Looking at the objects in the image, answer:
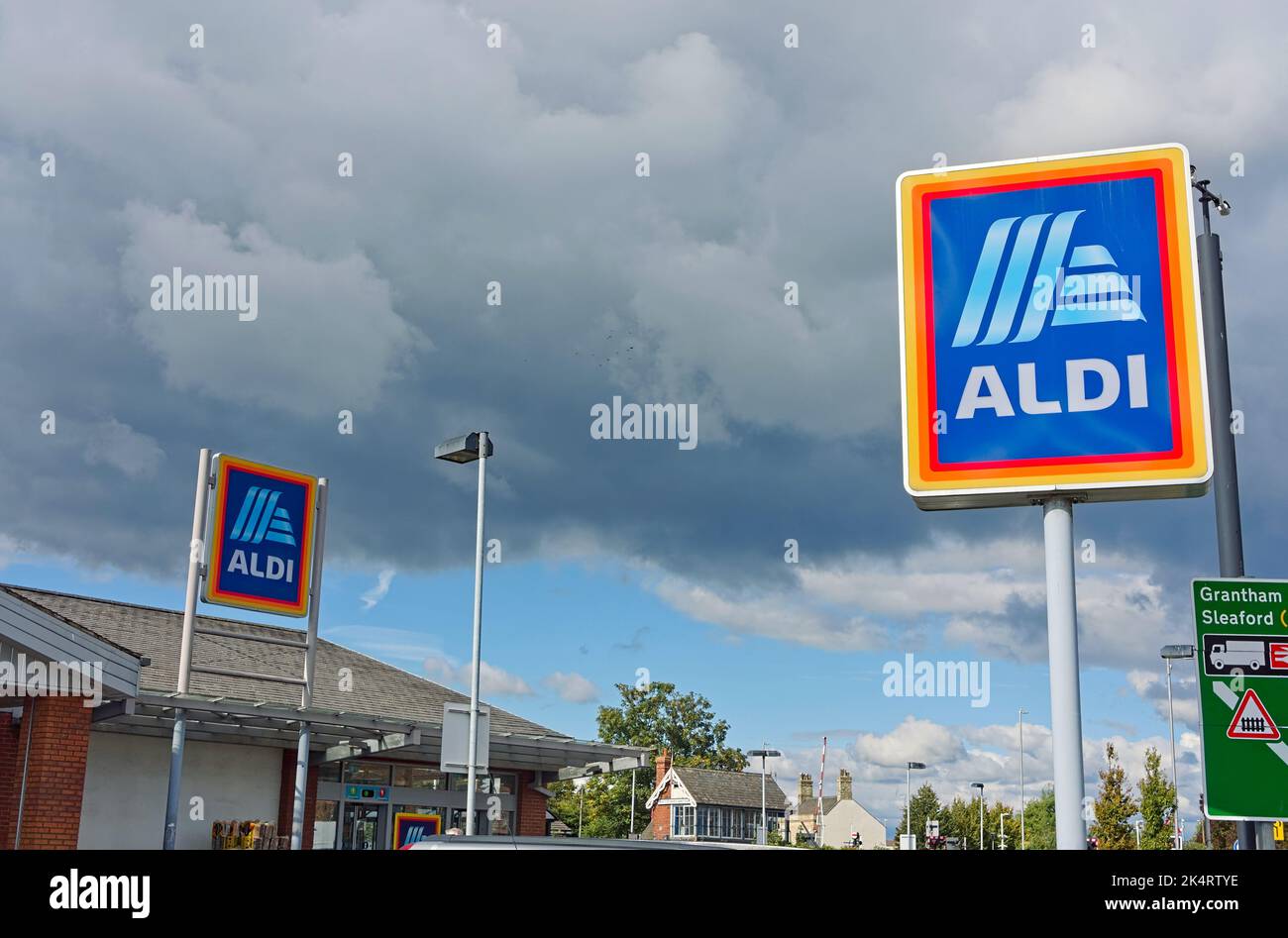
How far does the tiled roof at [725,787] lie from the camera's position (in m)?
92.0

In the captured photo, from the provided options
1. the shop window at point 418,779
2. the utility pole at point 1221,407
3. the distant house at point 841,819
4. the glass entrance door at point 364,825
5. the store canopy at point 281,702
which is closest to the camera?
the utility pole at point 1221,407

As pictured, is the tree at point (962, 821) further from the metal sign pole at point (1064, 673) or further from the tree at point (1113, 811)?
the metal sign pole at point (1064, 673)

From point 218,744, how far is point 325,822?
3.20 m

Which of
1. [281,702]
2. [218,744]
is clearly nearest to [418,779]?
[281,702]

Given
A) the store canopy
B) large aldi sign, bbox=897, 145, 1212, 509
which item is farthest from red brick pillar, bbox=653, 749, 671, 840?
large aldi sign, bbox=897, 145, 1212, 509

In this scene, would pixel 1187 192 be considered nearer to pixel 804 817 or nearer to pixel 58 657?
pixel 58 657

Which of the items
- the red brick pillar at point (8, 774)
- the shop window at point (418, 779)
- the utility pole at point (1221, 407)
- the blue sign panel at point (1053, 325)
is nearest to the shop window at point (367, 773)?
the shop window at point (418, 779)

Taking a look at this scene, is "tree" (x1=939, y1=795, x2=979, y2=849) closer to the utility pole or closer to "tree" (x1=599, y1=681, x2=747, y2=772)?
"tree" (x1=599, y1=681, x2=747, y2=772)

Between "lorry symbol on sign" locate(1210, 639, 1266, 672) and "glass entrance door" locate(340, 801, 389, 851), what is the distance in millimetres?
21250

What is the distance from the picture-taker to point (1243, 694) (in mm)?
8320

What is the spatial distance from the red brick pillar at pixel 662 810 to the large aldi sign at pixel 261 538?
2834 inches

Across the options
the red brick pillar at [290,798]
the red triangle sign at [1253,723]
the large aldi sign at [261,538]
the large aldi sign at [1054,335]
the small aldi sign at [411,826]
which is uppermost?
the large aldi sign at [261,538]
